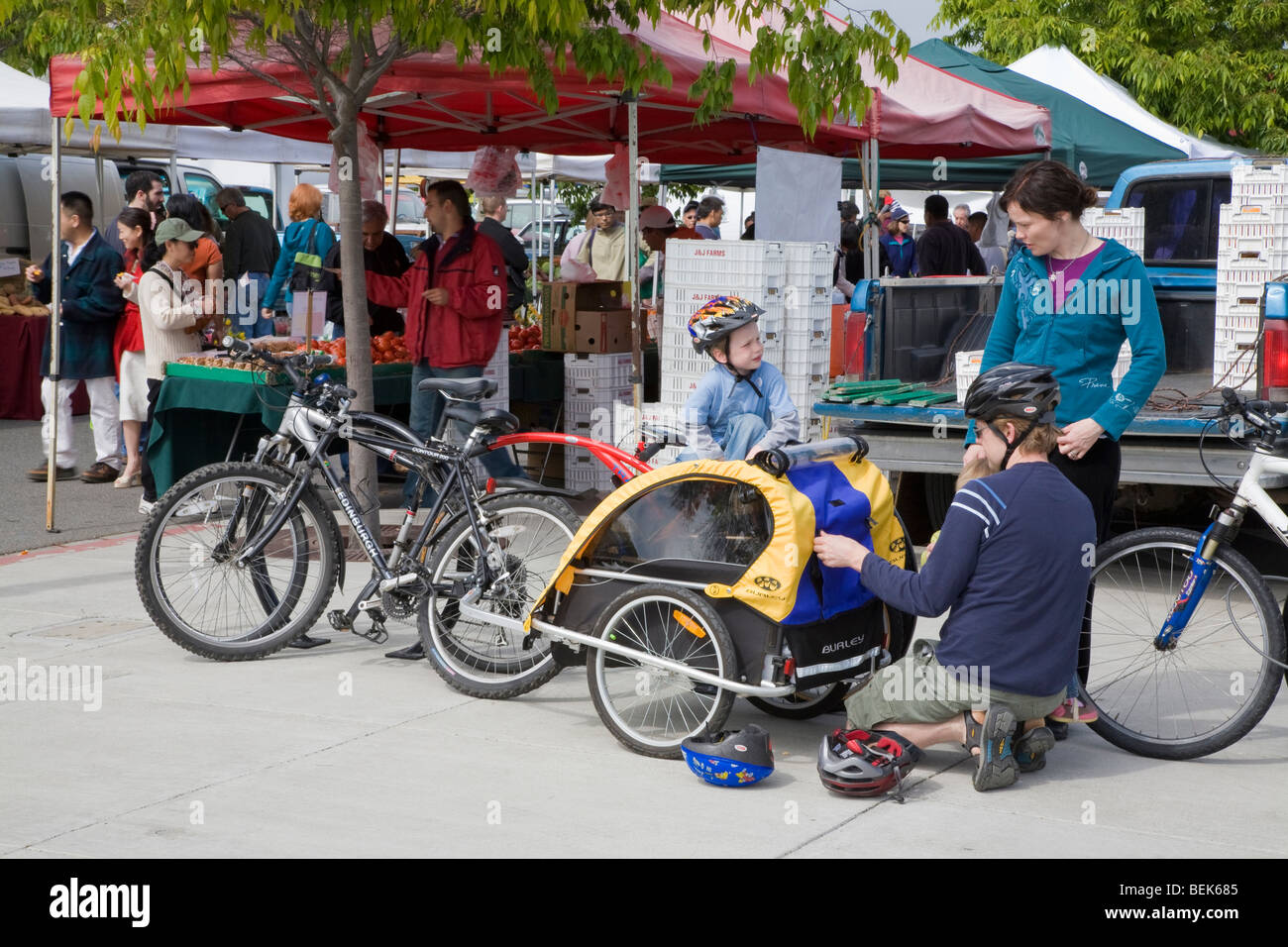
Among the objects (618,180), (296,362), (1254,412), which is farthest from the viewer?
(618,180)

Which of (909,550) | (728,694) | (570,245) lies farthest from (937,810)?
(570,245)

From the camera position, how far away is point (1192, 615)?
5285 millimetres

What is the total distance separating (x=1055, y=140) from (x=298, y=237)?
9380mm

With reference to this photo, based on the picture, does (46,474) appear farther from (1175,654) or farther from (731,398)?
(1175,654)

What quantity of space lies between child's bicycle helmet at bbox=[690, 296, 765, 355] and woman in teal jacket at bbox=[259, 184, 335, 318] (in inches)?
265

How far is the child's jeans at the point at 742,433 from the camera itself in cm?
634

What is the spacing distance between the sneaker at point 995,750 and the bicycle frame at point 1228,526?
0.90 meters

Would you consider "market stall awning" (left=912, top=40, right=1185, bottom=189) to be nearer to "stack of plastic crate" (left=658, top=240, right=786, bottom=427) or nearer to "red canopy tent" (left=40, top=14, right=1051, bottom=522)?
"red canopy tent" (left=40, top=14, right=1051, bottom=522)

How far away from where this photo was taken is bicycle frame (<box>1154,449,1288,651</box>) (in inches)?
203

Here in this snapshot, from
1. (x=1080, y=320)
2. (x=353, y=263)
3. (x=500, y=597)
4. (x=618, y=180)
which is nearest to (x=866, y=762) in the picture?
(x=1080, y=320)

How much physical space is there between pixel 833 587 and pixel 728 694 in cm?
51

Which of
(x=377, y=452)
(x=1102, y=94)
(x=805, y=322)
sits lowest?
(x=377, y=452)

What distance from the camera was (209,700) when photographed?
5.89 meters

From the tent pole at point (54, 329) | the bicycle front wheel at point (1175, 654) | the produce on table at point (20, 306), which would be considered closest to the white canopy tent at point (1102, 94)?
the produce on table at point (20, 306)
